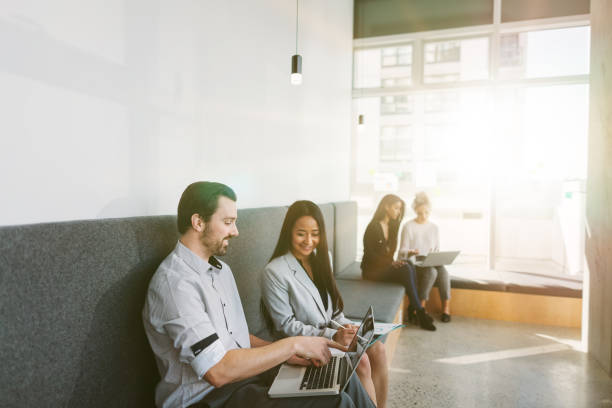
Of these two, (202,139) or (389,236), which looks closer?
(202,139)

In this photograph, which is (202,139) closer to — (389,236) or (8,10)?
(8,10)

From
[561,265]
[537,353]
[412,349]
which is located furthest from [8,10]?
[561,265]

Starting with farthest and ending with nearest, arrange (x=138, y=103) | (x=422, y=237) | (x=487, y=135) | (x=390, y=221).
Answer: (x=487, y=135) → (x=422, y=237) → (x=390, y=221) → (x=138, y=103)

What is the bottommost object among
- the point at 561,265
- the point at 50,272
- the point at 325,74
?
the point at 561,265

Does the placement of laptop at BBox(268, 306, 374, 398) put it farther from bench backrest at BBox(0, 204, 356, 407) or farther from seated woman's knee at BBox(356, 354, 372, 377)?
bench backrest at BBox(0, 204, 356, 407)

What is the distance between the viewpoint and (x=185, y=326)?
1.11 meters

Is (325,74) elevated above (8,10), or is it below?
above

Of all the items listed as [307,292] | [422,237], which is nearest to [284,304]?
[307,292]

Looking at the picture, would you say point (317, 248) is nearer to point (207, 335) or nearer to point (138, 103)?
point (207, 335)

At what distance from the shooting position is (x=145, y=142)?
1.61 metres

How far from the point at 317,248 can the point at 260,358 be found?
87cm

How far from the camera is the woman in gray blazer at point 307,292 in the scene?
179 cm

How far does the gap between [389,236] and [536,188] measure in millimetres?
2337

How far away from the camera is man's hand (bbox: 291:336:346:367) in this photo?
4.44 ft
